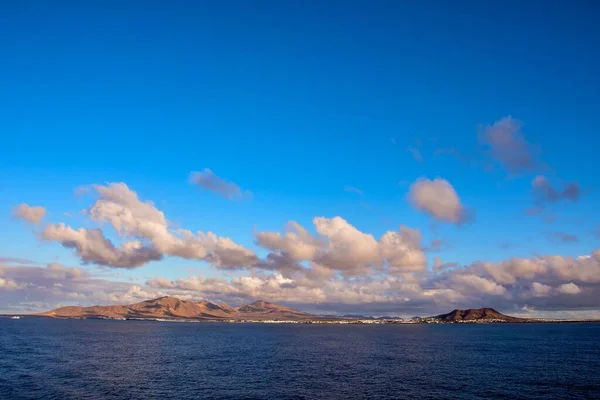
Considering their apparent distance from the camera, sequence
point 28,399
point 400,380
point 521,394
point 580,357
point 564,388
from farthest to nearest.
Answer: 1. point 580,357
2. point 400,380
3. point 564,388
4. point 521,394
5. point 28,399

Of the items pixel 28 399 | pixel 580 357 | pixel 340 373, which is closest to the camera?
pixel 28 399

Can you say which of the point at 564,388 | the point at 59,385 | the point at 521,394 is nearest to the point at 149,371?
the point at 59,385

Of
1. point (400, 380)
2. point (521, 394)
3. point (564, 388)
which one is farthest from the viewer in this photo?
point (400, 380)

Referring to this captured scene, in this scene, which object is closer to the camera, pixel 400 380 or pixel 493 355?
pixel 400 380

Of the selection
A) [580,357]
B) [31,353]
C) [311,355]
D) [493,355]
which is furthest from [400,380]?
[31,353]

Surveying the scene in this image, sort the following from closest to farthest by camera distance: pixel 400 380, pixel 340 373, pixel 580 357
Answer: pixel 400 380, pixel 340 373, pixel 580 357

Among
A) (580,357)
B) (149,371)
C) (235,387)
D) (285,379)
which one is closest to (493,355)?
(580,357)

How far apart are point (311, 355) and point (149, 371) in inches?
2832

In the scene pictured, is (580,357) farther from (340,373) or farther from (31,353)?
(31,353)

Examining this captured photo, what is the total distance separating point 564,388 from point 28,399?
4713 inches

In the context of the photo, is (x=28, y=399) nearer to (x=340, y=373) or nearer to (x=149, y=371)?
(x=149, y=371)

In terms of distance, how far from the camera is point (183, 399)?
308 feet

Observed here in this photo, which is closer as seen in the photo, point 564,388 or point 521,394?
point 521,394

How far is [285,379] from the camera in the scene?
119 m
